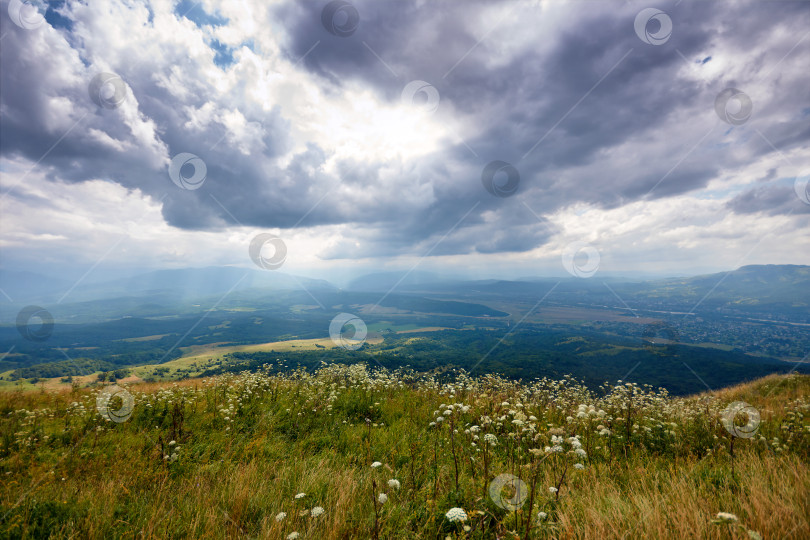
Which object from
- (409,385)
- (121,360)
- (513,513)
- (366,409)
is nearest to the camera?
(513,513)

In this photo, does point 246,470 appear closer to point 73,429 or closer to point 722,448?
point 73,429

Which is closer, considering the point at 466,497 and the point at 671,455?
the point at 466,497

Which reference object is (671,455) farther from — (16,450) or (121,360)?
(121,360)

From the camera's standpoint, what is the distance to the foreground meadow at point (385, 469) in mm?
3400

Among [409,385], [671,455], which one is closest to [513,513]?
[671,455]

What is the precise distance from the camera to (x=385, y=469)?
16.9 ft

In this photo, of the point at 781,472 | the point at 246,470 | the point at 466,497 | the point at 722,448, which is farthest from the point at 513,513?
the point at 722,448

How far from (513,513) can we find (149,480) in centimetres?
569

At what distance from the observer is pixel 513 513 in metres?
3.50

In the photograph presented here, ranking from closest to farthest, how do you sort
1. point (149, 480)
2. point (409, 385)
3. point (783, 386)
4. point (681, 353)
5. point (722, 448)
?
point (149, 480)
point (722, 448)
point (409, 385)
point (783, 386)
point (681, 353)

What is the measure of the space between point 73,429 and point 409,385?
9525mm

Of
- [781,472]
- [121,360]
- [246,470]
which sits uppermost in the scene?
[781,472]

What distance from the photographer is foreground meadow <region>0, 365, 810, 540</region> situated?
3.40 m

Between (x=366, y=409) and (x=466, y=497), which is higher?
(x=466, y=497)
